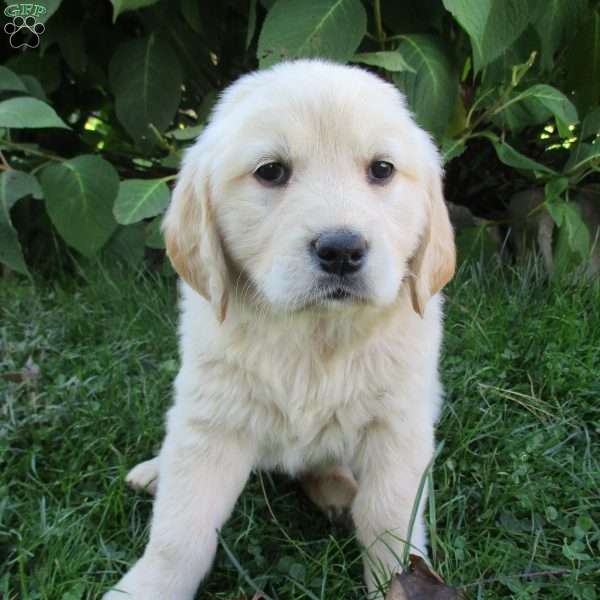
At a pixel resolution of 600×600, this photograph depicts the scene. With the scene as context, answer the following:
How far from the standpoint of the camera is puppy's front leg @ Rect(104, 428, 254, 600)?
192cm

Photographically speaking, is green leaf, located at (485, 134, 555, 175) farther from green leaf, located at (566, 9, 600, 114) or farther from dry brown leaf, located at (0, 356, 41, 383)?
dry brown leaf, located at (0, 356, 41, 383)

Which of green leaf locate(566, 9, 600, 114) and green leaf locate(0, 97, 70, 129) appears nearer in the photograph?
green leaf locate(0, 97, 70, 129)

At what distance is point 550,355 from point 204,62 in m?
2.27

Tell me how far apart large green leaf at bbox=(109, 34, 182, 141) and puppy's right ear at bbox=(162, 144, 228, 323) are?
1666 mm

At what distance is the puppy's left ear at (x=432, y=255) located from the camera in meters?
1.97

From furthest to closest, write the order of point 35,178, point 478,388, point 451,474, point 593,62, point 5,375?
point 35,178
point 593,62
point 5,375
point 478,388
point 451,474

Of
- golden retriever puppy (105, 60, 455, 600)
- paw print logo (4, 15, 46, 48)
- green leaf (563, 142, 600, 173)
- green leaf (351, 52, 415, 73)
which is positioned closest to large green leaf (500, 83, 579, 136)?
green leaf (563, 142, 600, 173)

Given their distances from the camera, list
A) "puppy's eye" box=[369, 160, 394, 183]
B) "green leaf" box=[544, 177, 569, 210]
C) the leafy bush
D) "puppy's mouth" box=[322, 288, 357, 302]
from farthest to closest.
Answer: "green leaf" box=[544, 177, 569, 210] → the leafy bush → "puppy's eye" box=[369, 160, 394, 183] → "puppy's mouth" box=[322, 288, 357, 302]

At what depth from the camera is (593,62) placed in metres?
3.15

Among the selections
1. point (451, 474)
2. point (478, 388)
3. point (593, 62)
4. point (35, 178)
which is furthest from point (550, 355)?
point (35, 178)

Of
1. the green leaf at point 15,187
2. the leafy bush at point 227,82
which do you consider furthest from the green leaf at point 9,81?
the green leaf at point 15,187

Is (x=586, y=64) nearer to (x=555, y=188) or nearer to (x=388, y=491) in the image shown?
(x=555, y=188)

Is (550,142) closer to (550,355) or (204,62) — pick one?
(550,355)

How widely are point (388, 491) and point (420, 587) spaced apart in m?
0.34
